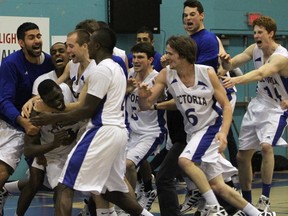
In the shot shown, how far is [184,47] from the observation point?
28.5ft

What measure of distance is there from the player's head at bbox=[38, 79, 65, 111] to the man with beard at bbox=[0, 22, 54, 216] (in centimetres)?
81

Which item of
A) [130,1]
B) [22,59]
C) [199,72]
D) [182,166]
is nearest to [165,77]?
[199,72]

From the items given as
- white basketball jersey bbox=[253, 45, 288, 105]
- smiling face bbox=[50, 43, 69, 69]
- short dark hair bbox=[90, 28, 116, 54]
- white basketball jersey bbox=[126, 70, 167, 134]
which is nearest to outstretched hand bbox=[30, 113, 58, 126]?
short dark hair bbox=[90, 28, 116, 54]

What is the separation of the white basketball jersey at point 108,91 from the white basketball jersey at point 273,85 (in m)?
2.89

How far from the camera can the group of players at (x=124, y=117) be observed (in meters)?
7.83

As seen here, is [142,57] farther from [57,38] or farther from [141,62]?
[57,38]

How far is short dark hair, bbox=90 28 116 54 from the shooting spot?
792 cm

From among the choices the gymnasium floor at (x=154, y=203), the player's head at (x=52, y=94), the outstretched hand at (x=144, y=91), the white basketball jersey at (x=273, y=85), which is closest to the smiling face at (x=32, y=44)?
the player's head at (x=52, y=94)

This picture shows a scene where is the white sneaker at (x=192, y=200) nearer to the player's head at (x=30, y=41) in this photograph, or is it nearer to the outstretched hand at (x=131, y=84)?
the outstretched hand at (x=131, y=84)

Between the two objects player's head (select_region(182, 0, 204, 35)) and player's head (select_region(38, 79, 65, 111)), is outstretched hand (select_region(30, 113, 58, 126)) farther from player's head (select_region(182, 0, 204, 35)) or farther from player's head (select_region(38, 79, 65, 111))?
player's head (select_region(182, 0, 204, 35))

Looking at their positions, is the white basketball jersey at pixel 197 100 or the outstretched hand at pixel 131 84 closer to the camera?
the white basketball jersey at pixel 197 100

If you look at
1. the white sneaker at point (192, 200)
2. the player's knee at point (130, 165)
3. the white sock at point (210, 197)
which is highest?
the white sock at point (210, 197)

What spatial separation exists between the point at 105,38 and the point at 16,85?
165cm

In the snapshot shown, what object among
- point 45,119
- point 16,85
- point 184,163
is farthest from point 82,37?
point 184,163
